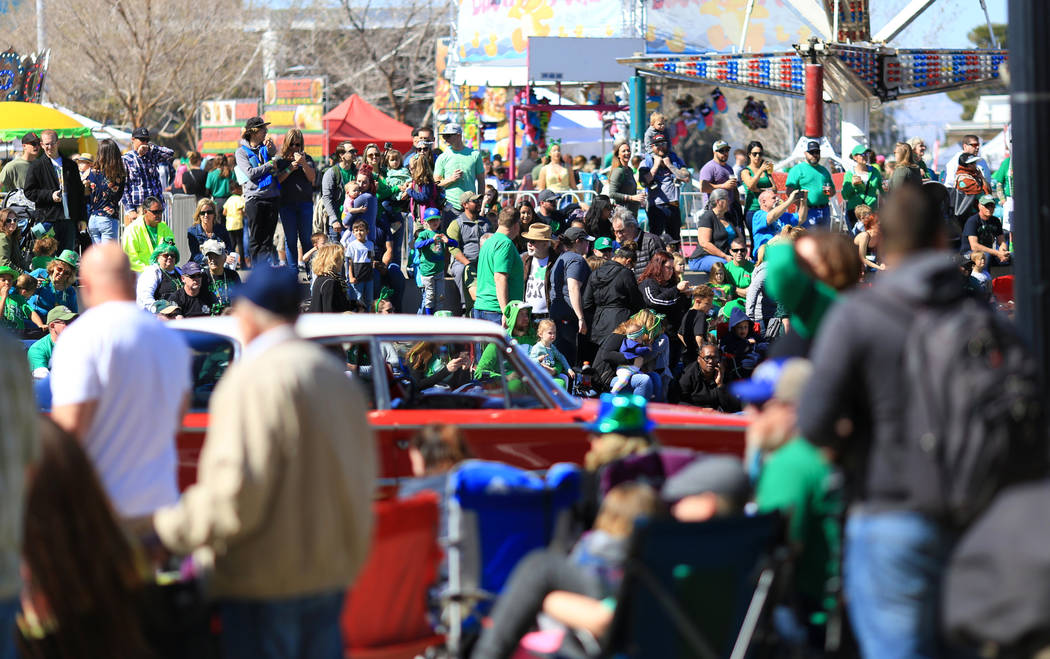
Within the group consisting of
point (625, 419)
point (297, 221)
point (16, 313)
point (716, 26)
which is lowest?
point (625, 419)

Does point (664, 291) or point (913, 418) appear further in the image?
point (664, 291)

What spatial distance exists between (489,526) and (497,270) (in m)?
6.75

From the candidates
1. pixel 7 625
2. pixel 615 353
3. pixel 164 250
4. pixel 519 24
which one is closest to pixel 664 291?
pixel 615 353

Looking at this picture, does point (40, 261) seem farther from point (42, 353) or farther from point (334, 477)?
point (334, 477)

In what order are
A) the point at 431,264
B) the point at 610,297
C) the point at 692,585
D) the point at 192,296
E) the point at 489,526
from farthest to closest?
the point at 431,264 → the point at 610,297 → the point at 192,296 → the point at 489,526 → the point at 692,585

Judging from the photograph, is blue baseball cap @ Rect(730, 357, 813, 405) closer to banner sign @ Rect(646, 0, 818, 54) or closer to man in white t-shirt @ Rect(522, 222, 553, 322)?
man in white t-shirt @ Rect(522, 222, 553, 322)

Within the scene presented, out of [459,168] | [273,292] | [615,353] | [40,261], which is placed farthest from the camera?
[459,168]

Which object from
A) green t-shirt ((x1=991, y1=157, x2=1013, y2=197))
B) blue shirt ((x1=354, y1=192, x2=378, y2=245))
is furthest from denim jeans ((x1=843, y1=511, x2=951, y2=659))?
green t-shirt ((x1=991, y1=157, x2=1013, y2=197))

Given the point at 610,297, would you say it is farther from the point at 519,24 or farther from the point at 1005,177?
the point at 519,24

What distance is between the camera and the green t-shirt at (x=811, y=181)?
52.1ft

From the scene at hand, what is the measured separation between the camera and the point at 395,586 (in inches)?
207

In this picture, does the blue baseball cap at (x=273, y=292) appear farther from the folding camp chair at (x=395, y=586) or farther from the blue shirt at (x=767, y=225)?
the blue shirt at (x=767, y=225)

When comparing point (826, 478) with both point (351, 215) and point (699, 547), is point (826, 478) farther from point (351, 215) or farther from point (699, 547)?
point (351, 215)

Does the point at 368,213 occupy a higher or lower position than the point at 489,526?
higher
